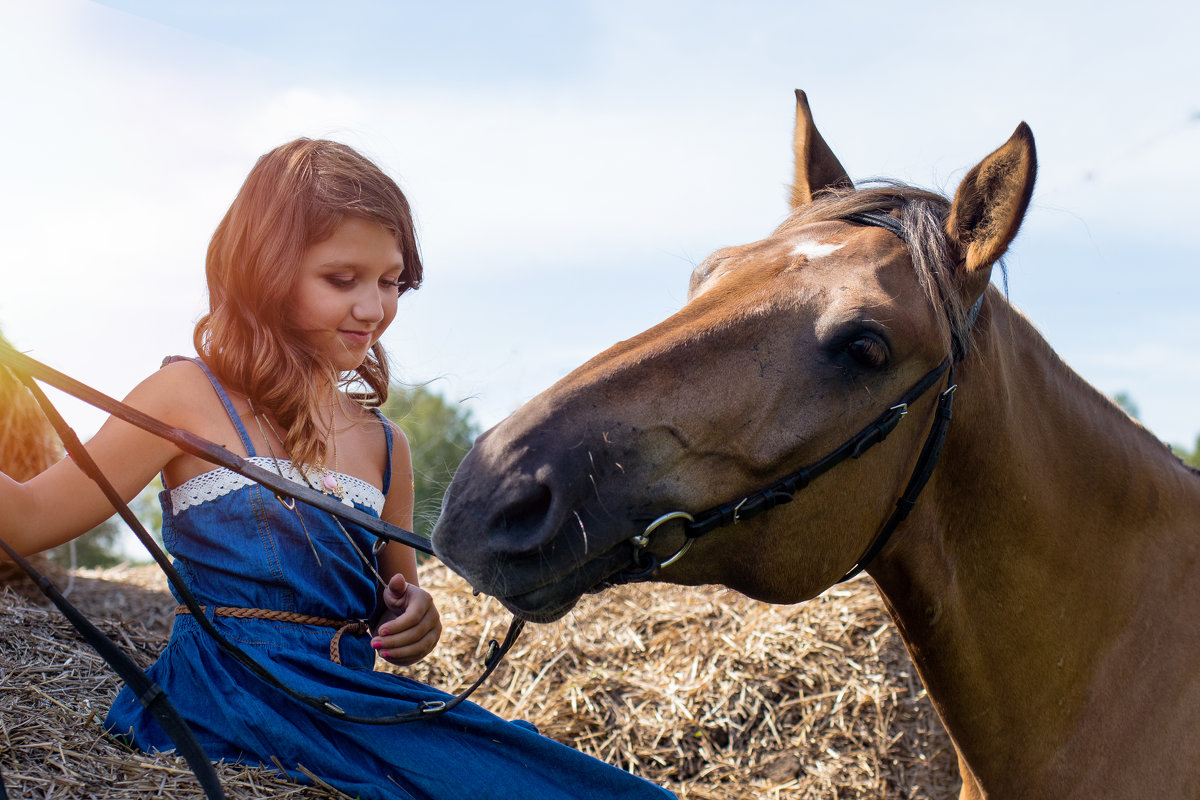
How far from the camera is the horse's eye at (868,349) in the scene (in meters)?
1.94

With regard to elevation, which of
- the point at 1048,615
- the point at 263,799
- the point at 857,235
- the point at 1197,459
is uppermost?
the point at 857,235

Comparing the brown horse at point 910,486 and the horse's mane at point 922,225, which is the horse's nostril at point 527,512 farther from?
the horse's mane at point 922,225

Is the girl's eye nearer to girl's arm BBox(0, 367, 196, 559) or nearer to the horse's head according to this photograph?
girl's arm BBox(0, 367, 196, 559)

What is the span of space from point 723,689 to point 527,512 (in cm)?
275

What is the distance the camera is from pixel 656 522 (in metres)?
1.81

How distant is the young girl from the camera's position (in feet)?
6.36

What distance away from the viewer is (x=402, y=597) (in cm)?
220

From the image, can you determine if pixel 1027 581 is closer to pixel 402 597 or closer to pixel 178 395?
pixel 402 597

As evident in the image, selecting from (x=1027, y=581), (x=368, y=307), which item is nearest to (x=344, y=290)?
(x=368, y=307)

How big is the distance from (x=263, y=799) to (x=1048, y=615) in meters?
1.93

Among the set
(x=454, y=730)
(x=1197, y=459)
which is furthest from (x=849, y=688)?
(x=1197, y=459)

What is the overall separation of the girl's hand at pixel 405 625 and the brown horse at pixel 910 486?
0.44 metres

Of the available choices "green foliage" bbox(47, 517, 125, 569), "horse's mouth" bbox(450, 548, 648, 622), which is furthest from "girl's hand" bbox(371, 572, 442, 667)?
"green foliage" bbox(47, 517, 125, 569)

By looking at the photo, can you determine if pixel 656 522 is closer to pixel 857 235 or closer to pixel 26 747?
pixel 857 235
